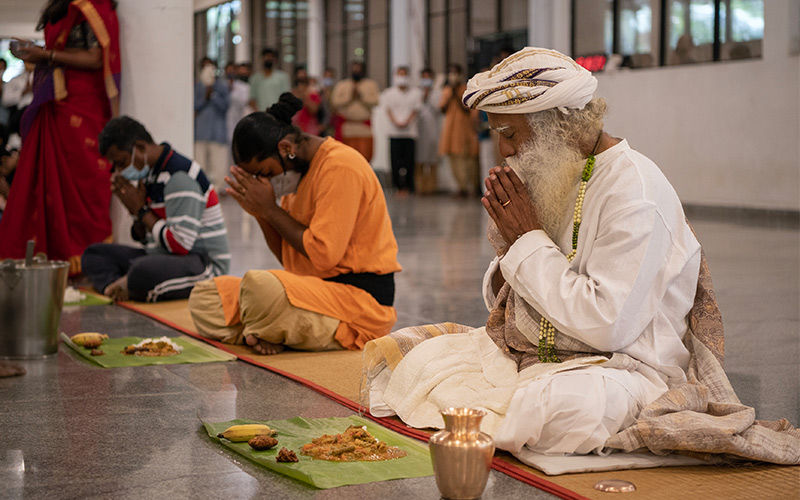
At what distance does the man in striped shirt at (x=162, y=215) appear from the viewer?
212 inches

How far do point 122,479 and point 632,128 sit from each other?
11306 millimetres

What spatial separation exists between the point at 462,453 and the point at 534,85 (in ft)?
3.35

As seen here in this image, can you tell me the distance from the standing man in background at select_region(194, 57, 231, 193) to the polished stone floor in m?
8.80

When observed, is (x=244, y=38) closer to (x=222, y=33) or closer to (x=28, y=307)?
(x=222, y=33)

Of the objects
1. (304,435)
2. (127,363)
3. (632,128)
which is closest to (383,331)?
(127,363)

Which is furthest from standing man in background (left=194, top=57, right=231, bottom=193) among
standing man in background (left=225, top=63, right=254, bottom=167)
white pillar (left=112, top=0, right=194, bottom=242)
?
white pillar (left=112, top=0, right=194, bottom=242)

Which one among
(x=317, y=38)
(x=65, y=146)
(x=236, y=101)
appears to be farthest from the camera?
(x=317, y=38)

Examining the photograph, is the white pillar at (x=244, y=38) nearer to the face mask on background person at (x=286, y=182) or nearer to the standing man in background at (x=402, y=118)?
the standing man in background at (x=402, y=118)

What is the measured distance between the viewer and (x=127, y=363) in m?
3.94

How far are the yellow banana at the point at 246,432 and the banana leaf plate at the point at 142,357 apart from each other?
121cm

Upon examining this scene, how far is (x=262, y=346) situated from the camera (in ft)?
13.7

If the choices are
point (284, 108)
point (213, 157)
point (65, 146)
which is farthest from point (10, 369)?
point (213, 157)

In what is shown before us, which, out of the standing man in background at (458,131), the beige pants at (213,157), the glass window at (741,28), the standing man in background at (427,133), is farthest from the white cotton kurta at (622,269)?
the standing man in background at (427,133)

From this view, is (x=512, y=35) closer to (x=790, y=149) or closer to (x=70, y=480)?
(x=790, y=149)
